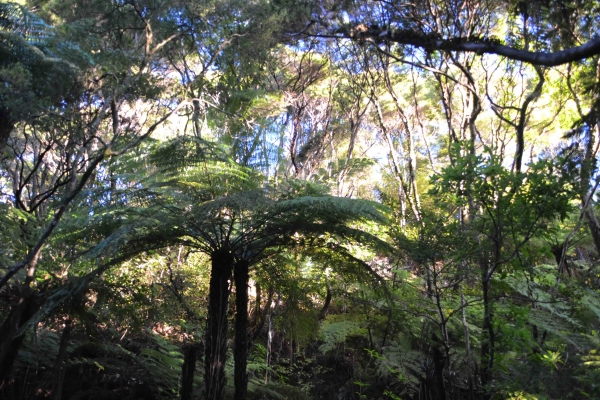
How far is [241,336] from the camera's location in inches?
144

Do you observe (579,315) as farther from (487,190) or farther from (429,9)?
(429,9)

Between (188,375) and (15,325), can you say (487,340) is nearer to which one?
(188,375)

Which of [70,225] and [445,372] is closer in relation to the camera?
[70,225]

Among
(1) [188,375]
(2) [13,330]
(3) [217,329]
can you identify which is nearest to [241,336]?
(3) [217,329]

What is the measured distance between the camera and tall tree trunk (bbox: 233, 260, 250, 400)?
3.57m

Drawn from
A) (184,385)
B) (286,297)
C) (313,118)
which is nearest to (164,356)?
(184,385)

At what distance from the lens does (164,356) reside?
446 cm

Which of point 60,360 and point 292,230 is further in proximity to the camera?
point 292,230

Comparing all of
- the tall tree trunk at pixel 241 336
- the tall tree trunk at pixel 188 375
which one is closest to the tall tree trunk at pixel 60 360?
the tall tree trunk at pixel 188 375

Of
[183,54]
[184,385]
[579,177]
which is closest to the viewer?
[579,177]

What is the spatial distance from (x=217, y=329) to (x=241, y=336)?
0.76ft

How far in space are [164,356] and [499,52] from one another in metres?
4.28

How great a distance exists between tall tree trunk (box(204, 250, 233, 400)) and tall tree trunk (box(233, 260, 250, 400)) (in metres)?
0.10

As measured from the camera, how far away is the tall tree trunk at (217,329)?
344 centimetres
